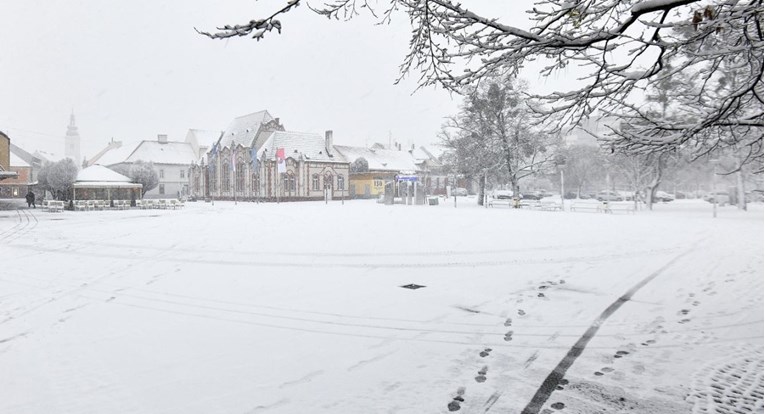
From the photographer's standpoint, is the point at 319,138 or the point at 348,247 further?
the point at 319,138

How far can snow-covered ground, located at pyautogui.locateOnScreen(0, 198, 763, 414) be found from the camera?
3.88 m

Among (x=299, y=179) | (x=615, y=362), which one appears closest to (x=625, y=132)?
(x=615, y=362)

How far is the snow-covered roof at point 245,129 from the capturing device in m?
57.3

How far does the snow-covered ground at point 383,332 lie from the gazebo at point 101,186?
106 ft

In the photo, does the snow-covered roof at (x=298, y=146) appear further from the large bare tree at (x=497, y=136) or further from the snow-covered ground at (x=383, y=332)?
the snow-covered ground at (x=383, y=332)

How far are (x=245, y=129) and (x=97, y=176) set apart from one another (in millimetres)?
22487

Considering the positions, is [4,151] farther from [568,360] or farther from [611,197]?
[611,197]

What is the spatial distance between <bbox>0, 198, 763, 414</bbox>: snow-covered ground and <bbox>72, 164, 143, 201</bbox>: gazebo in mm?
32268

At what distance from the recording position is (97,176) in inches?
1585

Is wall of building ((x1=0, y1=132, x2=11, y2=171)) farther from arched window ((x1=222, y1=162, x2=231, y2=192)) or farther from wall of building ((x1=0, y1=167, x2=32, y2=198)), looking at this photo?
arched window ((x1=222, y1=162, x2=231, y2=192))

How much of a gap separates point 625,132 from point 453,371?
13.7ft

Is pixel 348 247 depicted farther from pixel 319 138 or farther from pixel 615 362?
pixel 319 138

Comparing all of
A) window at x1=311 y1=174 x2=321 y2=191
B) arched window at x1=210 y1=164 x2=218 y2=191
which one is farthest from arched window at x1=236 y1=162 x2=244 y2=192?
window at x1=311 y1=174 x2=321 y2=191

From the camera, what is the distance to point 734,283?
8195 millimetres
